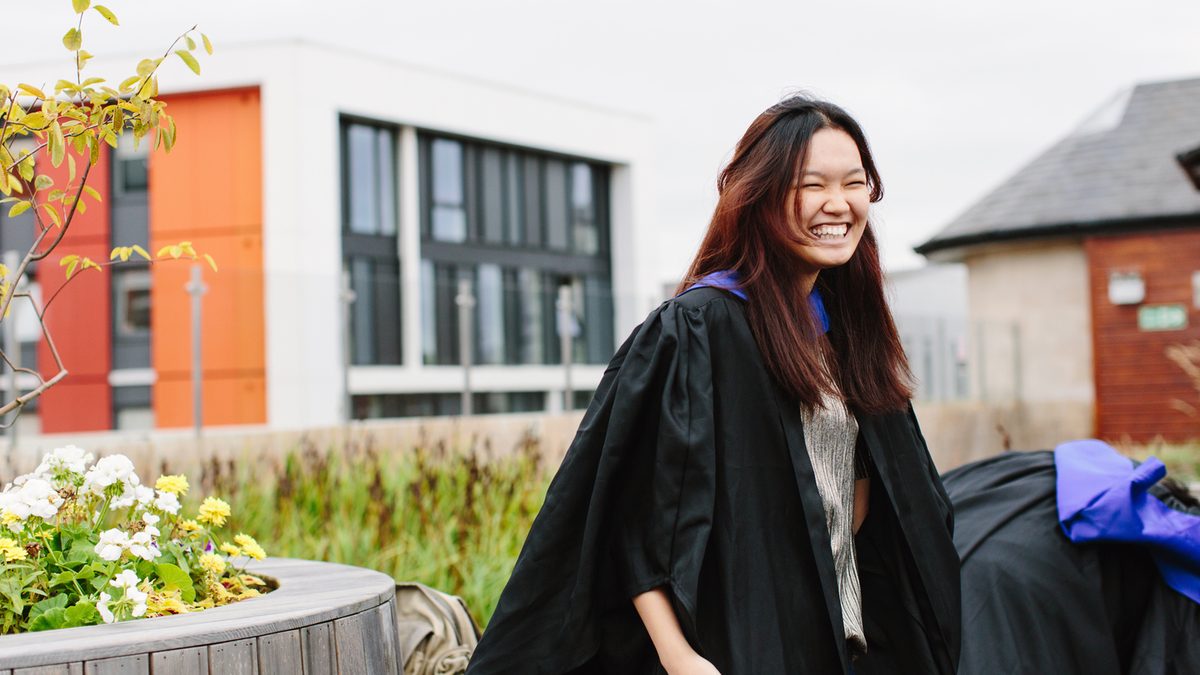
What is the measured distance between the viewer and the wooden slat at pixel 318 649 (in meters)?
2.48

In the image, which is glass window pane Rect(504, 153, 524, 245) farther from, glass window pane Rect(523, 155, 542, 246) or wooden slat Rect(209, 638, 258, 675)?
wooden slat Rect(209, 638, 258, 675)

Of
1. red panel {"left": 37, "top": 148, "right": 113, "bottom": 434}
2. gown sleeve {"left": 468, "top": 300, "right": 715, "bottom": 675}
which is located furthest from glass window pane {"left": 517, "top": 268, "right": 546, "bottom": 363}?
gown sleeve {"left": 468, "top": 300, "right": 715, "bottom": 675}

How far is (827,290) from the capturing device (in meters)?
2.66

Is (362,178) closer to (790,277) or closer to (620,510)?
(790,277)

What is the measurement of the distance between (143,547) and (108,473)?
Answer: 0.24 m

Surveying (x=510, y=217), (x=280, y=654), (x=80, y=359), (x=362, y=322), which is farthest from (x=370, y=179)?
(x=280, y=654)

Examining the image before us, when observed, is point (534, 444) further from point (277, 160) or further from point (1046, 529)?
point (277, 160)

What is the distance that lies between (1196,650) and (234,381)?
939 cm

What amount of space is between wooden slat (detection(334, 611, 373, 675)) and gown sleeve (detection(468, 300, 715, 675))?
13.3 inches

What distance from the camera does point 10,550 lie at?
2.52m

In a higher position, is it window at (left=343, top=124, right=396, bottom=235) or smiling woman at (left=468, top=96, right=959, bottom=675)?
window at (left=343, top=124, right=396, bottom=235)

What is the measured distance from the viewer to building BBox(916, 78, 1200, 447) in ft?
56.8

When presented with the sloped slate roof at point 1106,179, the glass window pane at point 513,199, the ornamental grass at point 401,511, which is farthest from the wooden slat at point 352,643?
the glass window pane at point 513,199

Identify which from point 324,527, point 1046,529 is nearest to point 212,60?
point 324,527
